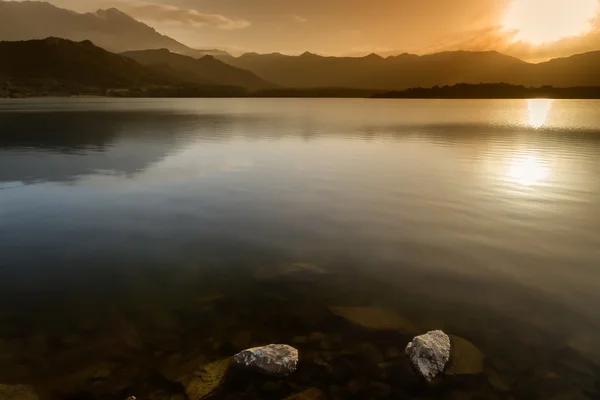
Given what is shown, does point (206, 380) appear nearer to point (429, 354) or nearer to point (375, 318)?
point (375, 318)

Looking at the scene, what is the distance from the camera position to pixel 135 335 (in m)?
13.5

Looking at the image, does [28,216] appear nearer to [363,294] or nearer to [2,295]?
[2,295]

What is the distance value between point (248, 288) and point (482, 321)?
357 inches

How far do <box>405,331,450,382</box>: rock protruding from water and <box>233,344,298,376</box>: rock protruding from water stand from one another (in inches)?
140

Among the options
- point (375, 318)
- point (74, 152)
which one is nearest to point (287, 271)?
point (375, 318)

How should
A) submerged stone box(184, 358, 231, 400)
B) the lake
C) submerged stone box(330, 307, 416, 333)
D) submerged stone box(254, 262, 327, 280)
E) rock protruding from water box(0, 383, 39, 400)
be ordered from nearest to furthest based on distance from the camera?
rock protruding from water box(0, 383, 39, 400)
submerged stone box(184, 358, 231, 400)
the lake
submerged stone box(330, 307, 416, 333)
submerged stone box(254, 262, 327, 280)

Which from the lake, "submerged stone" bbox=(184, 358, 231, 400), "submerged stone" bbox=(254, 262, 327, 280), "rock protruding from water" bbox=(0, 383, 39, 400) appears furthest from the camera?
"submerged stone" bbox=(254, 262, 327, 280)

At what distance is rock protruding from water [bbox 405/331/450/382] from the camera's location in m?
11.6

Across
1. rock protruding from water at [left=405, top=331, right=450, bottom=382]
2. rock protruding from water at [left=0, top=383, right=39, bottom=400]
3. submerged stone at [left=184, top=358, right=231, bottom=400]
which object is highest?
rock protruding from water at [left=405, top=331, right=450, bottom=382]

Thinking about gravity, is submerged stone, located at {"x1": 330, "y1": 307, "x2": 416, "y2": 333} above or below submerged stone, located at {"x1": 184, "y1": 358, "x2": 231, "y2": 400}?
above

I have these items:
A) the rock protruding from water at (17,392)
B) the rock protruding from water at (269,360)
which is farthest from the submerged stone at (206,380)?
the rock protruding from water at (17,392)

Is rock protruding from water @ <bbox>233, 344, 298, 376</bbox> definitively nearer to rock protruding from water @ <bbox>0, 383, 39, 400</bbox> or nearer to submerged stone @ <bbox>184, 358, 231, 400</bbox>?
submerged stone @ <bbox>184, 358, 231, 400</bbox>

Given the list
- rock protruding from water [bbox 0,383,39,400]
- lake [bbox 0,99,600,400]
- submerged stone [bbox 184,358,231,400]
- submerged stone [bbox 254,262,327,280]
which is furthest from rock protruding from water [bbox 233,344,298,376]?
submerged stone [bbox 254,262,327,280]

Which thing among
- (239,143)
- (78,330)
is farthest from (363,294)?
(239,143)
